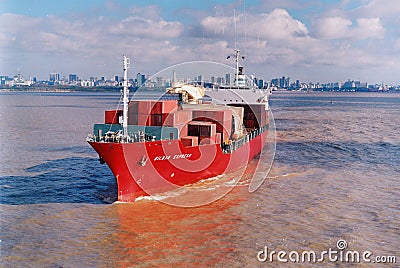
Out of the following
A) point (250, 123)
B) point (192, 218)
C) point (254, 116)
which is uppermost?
point (254, 116)

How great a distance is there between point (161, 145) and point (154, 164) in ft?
3.20

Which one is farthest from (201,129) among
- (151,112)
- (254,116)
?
(254,116)

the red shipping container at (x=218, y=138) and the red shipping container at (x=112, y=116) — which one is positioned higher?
the red shipping container at (x=112, y=116)

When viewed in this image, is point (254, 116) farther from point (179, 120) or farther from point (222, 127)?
point (179, 120)

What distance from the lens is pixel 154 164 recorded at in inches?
704

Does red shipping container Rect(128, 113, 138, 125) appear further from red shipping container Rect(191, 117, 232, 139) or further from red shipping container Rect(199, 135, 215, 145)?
red shipping container Rect(191, 117, 232, 139)

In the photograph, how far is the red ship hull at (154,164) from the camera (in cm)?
1691

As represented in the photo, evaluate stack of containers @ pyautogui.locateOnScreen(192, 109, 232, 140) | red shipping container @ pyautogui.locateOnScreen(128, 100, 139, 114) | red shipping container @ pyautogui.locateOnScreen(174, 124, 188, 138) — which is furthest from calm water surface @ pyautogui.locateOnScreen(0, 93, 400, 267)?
red shipping container @ pyautogui.locateOnScreen(128, 100, 139, 114)

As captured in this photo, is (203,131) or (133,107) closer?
(133,107)

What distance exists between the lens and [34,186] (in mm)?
20016

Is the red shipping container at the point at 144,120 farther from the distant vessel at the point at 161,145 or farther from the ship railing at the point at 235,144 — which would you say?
the ship railing at the point at 235,144

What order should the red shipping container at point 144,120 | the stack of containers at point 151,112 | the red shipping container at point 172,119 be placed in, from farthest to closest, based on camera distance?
the red shipping container at point 144,120 < the stack of containers at point 151,112 < the red shipping container at point 172,119

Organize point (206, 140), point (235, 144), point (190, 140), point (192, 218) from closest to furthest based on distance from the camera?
1. point (192, 218)
2. point (190, 140)
3. point (206, 140)
4. point (235, 144)

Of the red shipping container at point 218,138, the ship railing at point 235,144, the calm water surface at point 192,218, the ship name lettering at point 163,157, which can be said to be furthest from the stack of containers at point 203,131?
the ship name lettering at point 163,157
